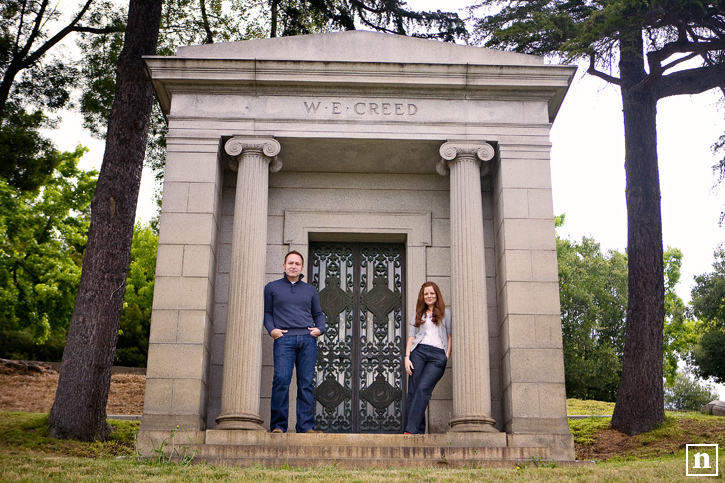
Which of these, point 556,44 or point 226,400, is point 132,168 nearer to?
point 226,400

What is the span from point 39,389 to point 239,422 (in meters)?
12.1

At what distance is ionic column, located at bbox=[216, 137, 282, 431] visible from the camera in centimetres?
980

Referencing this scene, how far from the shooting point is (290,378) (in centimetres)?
972

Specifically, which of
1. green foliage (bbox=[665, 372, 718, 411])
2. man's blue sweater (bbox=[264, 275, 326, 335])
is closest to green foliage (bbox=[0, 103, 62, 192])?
man's blue sweater (bbox=[264, 275, 326, 335])

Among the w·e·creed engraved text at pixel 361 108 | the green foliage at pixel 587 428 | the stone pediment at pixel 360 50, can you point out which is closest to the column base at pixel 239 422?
the w·e·creed engraved text at pixel 361 108

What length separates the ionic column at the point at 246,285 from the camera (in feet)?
32.2

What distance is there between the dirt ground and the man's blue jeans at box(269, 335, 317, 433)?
30.1 feet

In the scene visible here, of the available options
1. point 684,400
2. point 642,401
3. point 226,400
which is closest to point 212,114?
point 226,400

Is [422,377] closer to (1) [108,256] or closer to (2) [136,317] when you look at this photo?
(1) [108,256]

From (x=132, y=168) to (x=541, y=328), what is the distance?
7.32 meters

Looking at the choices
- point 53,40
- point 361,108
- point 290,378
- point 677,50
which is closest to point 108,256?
point 290,378

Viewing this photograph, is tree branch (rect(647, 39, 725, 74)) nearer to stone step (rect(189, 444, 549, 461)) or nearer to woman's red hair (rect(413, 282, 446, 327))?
woman's red hair (rect(413, 282, 446, 327))

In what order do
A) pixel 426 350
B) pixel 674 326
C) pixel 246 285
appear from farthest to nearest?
pixel 674 326 < pixel 246 285 < pixel 426 350

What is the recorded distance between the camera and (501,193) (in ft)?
35.9
